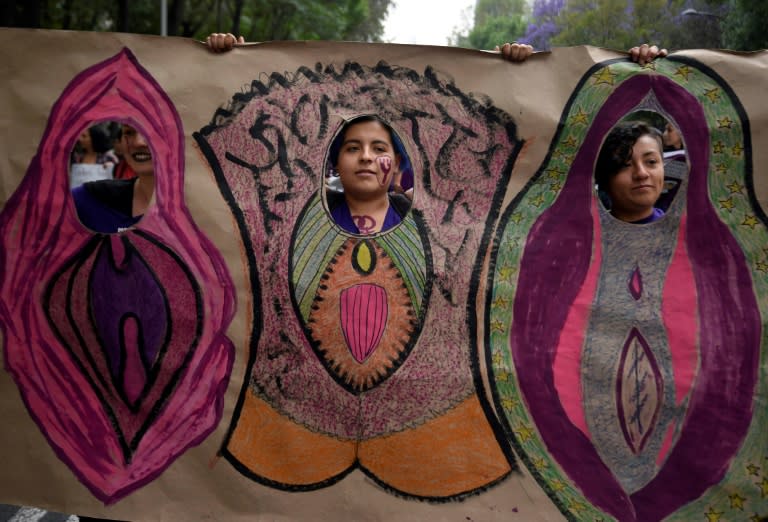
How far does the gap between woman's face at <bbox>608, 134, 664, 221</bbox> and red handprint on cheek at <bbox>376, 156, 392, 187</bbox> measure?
0.81 metres

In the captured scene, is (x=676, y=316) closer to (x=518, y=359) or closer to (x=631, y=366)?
(x=631, y=366)

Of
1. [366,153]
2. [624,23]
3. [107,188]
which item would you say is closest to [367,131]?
[366,153]

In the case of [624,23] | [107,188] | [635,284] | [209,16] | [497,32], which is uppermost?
[497,32]

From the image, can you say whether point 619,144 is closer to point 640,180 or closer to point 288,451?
point 640,180

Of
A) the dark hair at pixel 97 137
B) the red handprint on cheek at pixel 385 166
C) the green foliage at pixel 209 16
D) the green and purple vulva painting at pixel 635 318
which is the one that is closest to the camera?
the green and purple vulva painting at pixel 635 318

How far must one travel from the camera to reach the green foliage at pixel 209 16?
1268cm

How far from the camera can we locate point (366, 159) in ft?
8.97

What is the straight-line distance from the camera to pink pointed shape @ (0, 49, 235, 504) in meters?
2.65

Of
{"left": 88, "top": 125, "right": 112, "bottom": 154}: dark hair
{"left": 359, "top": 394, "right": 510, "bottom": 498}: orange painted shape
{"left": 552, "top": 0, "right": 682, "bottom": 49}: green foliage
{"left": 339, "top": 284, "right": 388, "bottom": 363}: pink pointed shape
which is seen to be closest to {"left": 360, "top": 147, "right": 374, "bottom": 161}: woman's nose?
{"left": 339, "top": 284, "right": 388, "bottom": 363}: pink pointed shape

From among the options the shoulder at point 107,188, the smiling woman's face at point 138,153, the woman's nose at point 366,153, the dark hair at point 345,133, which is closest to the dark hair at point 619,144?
the dark hair at point 345,133

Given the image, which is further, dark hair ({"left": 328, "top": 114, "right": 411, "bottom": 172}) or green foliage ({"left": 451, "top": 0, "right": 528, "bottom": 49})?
green foliage ({"left": 451, "top": 0, "right": 528, "bottom": 49})

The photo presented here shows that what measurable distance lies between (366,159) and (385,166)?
81 millimetres

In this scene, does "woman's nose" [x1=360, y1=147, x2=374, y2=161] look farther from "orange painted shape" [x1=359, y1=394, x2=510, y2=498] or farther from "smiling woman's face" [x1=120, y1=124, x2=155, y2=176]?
"orange painted shape" [x1=359, y1=394, x2=510, y2=498]

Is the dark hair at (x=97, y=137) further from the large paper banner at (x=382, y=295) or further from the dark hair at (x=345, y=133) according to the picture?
the dark hair at (x=345, y=133)
